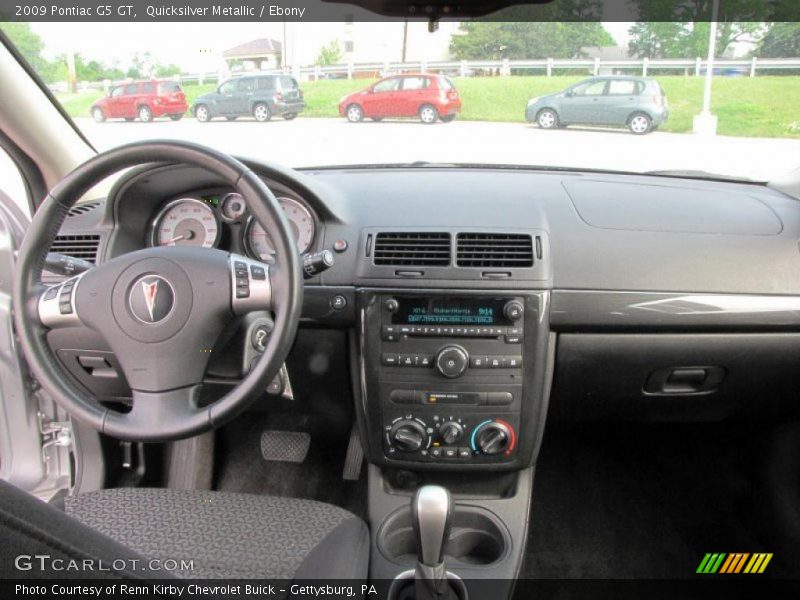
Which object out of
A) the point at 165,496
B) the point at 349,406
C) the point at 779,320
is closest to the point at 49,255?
the point at 165,496

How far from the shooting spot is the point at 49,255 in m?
1.71

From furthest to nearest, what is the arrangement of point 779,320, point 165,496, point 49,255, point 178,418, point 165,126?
point 165,126 → point 779,320 → point 165,496 → point 49,255 → point 178,418

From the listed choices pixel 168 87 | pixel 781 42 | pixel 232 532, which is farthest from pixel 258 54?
pixel 781 42

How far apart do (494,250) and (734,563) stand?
1.59 meters

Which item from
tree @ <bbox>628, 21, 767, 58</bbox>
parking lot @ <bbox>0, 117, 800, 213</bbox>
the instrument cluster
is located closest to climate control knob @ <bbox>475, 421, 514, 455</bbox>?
the instrument cluster

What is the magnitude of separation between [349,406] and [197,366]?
2.99 feet

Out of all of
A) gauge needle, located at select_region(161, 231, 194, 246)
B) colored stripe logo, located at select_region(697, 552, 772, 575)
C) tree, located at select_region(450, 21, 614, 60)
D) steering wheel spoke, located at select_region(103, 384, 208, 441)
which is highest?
tree, located at select_region(450, 21, 614, 60)

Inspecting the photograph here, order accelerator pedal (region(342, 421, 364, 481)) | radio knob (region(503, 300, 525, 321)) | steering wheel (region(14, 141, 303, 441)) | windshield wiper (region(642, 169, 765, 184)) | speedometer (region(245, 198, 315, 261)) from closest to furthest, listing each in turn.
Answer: steering wheel (region(14, 141, 303, 441)), radio knob (region(503, 300, 525, 321)), speedometer (region(245, 198, 315, 261)), windshield wiper (region(642, 169, 765, 184)), accelerator pedal (region(342, 421, 364, 481))

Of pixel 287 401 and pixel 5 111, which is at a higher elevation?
pixel 5 111

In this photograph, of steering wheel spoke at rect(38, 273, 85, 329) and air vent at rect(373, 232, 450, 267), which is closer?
steering wheel spoke at rect(38, 273, 85, 329)

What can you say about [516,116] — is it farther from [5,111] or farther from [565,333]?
[5,111]

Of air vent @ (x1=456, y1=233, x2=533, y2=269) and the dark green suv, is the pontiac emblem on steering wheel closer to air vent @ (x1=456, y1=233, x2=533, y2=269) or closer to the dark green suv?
air vent @ (x1=456, y1=233, x2=533, y2=269)

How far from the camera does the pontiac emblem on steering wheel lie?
1612 mm

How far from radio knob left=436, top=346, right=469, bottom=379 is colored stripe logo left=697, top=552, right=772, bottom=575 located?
4.40 ft
